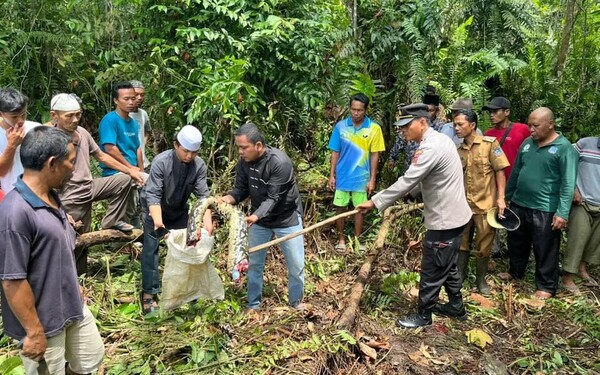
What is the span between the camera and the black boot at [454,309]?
14.9 feet

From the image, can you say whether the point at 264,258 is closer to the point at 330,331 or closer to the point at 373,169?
the point at 330,331

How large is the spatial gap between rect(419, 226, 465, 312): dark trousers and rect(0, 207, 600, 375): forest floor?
32 centimetres

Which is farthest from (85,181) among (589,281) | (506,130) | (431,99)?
(589,281)

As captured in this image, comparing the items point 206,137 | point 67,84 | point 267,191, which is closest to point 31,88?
point 67,84

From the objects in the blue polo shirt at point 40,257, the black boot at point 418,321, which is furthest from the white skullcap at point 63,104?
the black boot at point 418,321

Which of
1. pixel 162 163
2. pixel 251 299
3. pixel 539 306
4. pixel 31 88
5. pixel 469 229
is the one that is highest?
pixel 31 88

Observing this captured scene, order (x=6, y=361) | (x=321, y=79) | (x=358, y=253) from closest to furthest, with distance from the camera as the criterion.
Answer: (x=6, y=361) < (x=358, y=253) < (x=321, y=79)

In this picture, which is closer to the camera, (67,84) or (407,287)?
(407,287)

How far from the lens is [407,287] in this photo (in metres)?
5.12

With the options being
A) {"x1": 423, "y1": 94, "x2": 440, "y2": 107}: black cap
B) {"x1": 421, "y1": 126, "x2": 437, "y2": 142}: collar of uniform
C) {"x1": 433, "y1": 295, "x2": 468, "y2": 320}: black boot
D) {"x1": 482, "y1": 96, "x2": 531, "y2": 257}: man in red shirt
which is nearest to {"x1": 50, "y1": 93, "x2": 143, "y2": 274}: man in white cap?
{"x1": 421, "y1": 126, "x2": 437, "y2": 142}: collar of uniform

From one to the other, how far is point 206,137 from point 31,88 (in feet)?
9.25

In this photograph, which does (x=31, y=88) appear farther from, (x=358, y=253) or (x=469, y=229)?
(x=469, y=229)

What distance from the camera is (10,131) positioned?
374 centimetres

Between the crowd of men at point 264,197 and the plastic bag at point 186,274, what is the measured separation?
7.0 inches
